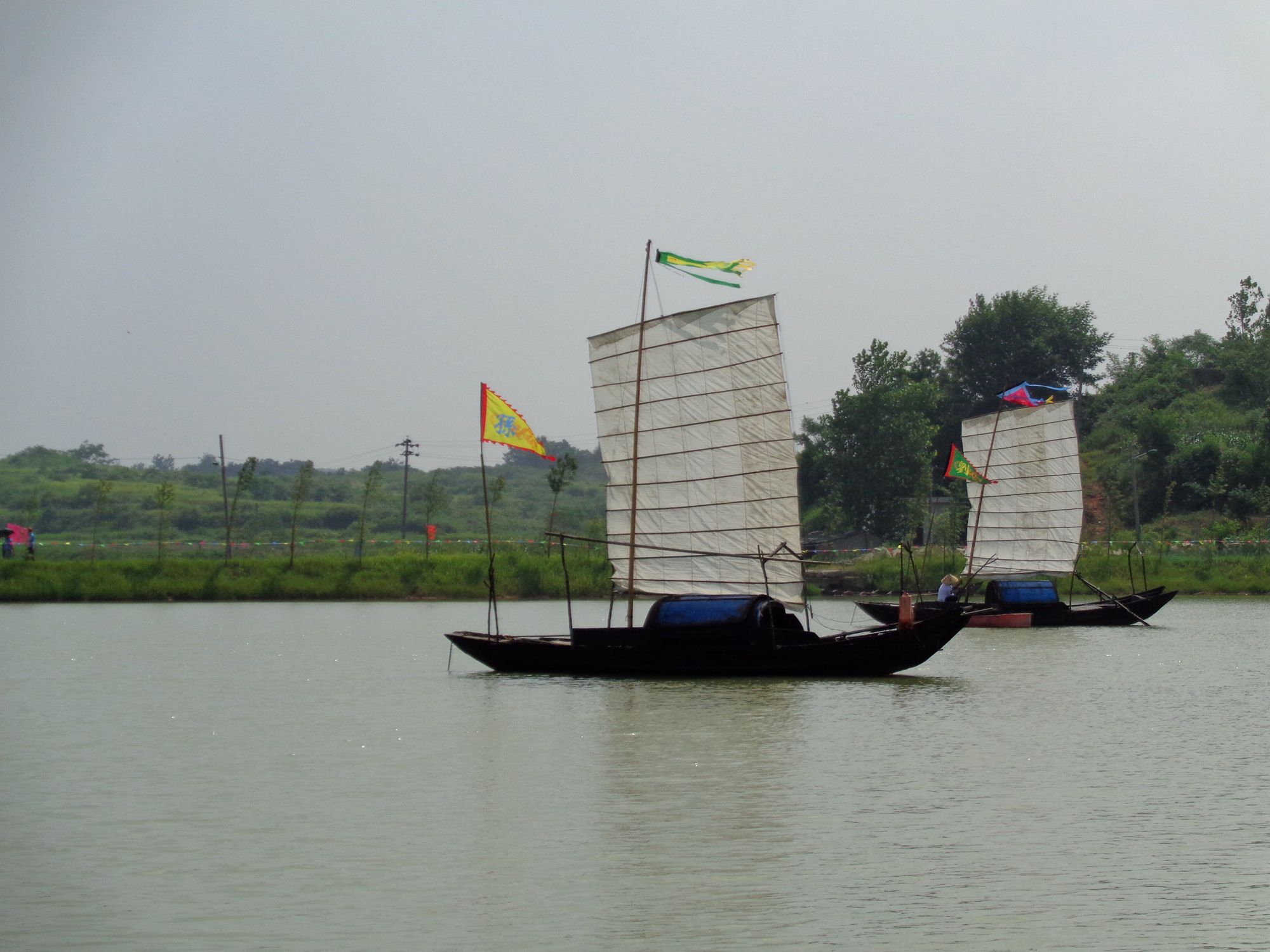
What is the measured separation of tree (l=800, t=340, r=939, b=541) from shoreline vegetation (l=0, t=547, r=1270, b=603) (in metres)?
9.78

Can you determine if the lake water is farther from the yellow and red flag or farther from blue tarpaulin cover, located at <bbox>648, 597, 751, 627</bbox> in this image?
the yellow and red flag

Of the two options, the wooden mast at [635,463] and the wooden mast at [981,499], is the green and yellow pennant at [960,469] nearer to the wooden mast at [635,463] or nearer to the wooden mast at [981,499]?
the wooden mast at [981,499]

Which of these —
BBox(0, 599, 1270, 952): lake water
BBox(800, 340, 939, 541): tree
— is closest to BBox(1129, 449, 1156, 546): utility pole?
BBox(800, 340, 939, 541): tree

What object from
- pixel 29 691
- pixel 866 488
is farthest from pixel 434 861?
pixel 866 488

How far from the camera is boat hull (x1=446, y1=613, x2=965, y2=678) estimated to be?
22.3 meters

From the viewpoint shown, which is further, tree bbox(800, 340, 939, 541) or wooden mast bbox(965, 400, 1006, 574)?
tree bbox(800, 340, 939, 541)

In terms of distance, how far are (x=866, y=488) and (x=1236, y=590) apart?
60.5 ft

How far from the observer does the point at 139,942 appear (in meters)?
8.31

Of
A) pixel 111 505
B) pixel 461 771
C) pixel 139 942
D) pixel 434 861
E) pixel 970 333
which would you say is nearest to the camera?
pixel 139 942

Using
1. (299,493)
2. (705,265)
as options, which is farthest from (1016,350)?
(705,265)

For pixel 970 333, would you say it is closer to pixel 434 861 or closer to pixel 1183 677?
pixel 1183 677

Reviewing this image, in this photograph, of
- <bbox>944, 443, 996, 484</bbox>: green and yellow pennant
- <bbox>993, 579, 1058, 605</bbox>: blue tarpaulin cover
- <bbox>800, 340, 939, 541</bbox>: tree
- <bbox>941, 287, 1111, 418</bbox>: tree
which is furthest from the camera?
<bbox>941, 287, 1111, 418</bbox>: tree

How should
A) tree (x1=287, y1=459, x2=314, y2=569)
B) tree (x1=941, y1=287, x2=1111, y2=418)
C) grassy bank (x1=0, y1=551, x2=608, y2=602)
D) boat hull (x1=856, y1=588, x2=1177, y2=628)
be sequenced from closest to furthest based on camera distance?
boat hull (x1=856, y1=588, x2=1177, y2=628)
grassy bank (x1=0, y1=551, x2=608, y2=602)
tree (x1=287, y1=459, x2=314, y2=569)
tree (x1=941, y1=287, x2=1111, y2=418)

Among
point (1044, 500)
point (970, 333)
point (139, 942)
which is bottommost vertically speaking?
point (139, 942)
